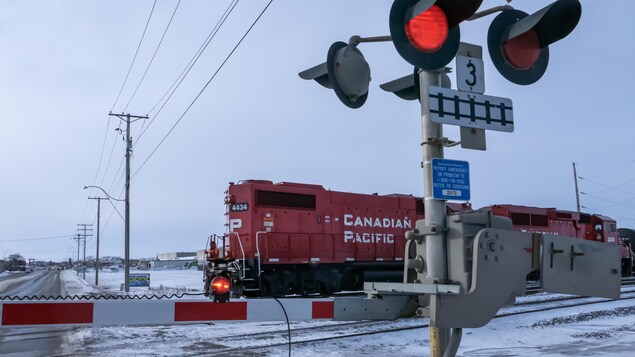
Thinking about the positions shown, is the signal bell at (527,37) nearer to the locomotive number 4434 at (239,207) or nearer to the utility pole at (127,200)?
the locomotive number 4434 at (239,207)

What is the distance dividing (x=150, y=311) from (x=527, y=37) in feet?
10.8

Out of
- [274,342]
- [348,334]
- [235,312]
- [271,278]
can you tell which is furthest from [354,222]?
[235,312]

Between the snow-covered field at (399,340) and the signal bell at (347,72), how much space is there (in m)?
5.63

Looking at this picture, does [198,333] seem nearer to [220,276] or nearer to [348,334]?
[348,334]

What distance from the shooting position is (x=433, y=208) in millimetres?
3008

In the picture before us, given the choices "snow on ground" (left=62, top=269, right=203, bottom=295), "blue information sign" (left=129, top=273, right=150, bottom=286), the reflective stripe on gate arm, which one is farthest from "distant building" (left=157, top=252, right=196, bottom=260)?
the reflective stripe on gate arm

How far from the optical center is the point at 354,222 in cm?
1881

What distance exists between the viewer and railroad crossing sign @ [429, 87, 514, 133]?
3.12m

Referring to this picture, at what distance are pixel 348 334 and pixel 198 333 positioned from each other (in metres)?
3.21

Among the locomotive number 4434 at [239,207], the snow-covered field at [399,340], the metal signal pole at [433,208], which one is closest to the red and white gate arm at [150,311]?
the metal signal pole at [433,208]

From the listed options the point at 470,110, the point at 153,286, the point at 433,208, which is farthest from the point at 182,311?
the point at 153,286

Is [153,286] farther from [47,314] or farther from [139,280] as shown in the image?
[47,314]

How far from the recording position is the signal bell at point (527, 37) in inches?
126

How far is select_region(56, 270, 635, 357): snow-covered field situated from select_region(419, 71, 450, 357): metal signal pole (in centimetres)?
563
